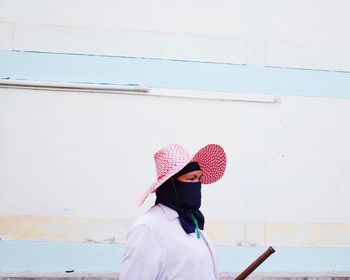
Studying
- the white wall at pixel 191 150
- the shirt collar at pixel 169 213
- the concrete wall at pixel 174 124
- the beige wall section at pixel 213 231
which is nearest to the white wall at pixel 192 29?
the concrete wall at pixel 174 124

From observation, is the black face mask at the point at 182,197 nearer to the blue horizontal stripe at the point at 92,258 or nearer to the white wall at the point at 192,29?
the blue horizontal stripe at the point at 92,258

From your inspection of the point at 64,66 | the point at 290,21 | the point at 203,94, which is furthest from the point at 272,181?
the point at 64,66

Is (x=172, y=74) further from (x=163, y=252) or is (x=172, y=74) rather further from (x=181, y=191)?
(x=163, y=252)

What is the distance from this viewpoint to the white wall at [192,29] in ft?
10.6

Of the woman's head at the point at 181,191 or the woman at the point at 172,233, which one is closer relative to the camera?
the woman at the point at 172,233

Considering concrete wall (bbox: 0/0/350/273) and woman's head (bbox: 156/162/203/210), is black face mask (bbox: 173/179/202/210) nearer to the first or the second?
woman's head (bbox: 156/162/203/210)

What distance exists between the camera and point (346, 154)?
3.35 metres

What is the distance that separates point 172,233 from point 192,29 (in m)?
2.23

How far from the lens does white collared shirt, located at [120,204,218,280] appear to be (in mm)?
1513

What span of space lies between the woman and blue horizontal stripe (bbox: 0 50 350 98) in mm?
1565

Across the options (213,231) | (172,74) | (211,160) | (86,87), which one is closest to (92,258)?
(213,231)

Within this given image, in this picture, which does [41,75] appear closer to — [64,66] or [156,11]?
[64,66]

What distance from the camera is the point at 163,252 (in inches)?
61.4

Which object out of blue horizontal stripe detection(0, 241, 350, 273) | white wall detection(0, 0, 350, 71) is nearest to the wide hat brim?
blue horizontal stripe detection(0, 241, 350, 273)
